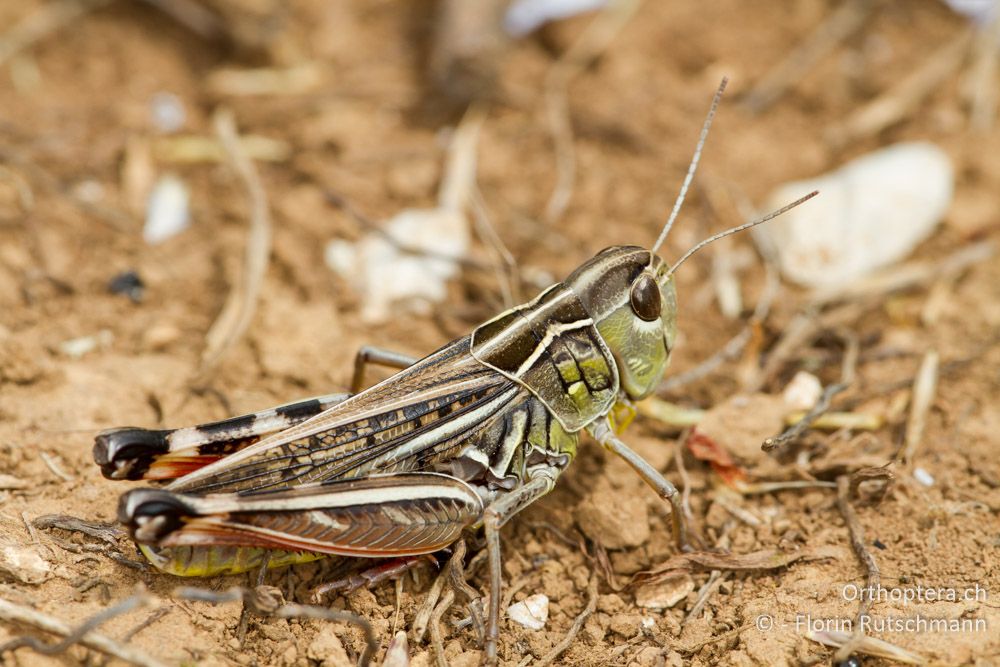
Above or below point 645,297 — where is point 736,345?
above

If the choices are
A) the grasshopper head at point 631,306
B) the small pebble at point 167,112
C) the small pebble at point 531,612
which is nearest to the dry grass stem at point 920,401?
the grasshopper head at point 631,306

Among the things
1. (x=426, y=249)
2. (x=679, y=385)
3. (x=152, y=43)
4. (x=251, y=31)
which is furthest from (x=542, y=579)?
(x=152, y=43)

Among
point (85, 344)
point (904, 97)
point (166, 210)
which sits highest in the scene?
point (904, 97)

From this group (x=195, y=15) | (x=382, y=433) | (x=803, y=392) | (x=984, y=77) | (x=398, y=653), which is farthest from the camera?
(x=195, y=15)

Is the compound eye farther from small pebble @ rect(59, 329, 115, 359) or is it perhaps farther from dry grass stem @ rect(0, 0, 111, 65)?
dry grass stem @ rect(0, 0, 111, 65)

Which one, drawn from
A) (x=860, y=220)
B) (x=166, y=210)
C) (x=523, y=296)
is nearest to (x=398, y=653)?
(x=523, y=296)

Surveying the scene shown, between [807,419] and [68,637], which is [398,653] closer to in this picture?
[68,637]

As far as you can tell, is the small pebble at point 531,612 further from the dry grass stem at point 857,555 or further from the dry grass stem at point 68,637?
the dry grass stem at point 68,637

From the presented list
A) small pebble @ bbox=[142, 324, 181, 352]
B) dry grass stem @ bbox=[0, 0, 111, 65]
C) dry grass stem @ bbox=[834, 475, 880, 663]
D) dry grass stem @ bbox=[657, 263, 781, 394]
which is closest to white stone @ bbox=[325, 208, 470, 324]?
small pebble @ bbox=[142, 324, 181, 352]

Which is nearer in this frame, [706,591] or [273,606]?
[273,606]
